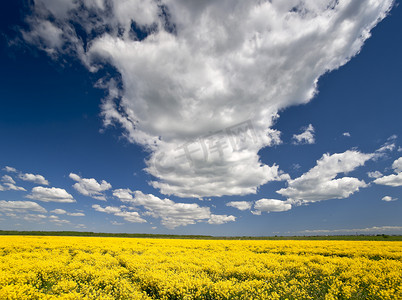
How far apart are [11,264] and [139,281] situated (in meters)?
8.06

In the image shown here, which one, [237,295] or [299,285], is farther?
[299,285]

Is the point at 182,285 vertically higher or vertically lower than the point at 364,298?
higher

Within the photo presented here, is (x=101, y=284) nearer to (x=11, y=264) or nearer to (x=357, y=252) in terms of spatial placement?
(x=11, y=264)

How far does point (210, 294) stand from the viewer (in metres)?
8.74

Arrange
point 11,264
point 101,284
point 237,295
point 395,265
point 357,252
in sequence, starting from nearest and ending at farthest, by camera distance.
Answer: point 237,295 < point 101,284 < point 11,264 < point 395,265 < point 357,252

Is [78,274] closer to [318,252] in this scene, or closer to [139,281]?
[139,281]

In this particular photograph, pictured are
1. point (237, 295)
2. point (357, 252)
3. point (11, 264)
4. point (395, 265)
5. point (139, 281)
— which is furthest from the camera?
point (357, 252)

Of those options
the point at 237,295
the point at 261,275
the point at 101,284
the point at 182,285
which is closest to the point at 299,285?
the point at 261,275

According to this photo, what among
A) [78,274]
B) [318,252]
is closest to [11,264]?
[78,274]

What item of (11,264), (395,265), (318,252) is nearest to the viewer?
(11,264)

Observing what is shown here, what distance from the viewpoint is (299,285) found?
10000 millimetres

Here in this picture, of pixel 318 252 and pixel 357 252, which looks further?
pixel 318 252

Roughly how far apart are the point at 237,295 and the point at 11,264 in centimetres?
1331

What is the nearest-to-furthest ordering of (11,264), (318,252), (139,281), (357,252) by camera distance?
(139,281) → (11,264) → (357,252) → (318,252)
